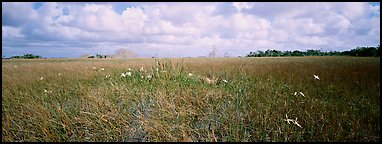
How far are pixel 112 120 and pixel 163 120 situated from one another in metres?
0.88

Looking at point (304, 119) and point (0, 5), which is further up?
point (0, 5)

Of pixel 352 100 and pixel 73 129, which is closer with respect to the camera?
pixel 73 129

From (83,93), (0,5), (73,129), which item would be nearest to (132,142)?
(73,129)

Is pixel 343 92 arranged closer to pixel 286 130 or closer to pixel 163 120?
pixel 286 130

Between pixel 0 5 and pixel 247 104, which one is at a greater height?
pixel 0 5

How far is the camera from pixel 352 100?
4574 mm

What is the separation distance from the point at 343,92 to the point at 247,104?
110 inches

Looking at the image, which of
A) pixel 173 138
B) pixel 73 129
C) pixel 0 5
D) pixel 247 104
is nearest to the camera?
pixel 173 138

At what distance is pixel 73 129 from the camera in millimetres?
3473

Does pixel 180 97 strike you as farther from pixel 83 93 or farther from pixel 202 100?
pixel 83 93

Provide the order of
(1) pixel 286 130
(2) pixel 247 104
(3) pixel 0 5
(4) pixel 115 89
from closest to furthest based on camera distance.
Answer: (1) pixel 286 130 → (3) pixel 0 5 → (2) pixel 247 104 → (4) pixel 115 89

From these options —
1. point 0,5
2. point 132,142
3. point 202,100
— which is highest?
point 0,5

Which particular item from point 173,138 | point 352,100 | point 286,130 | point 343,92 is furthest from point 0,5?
point 343,92

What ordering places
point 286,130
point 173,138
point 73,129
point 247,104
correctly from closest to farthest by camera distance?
1. point 173,138
2. point 286,130
3. point 73,129
4. point 247,104
